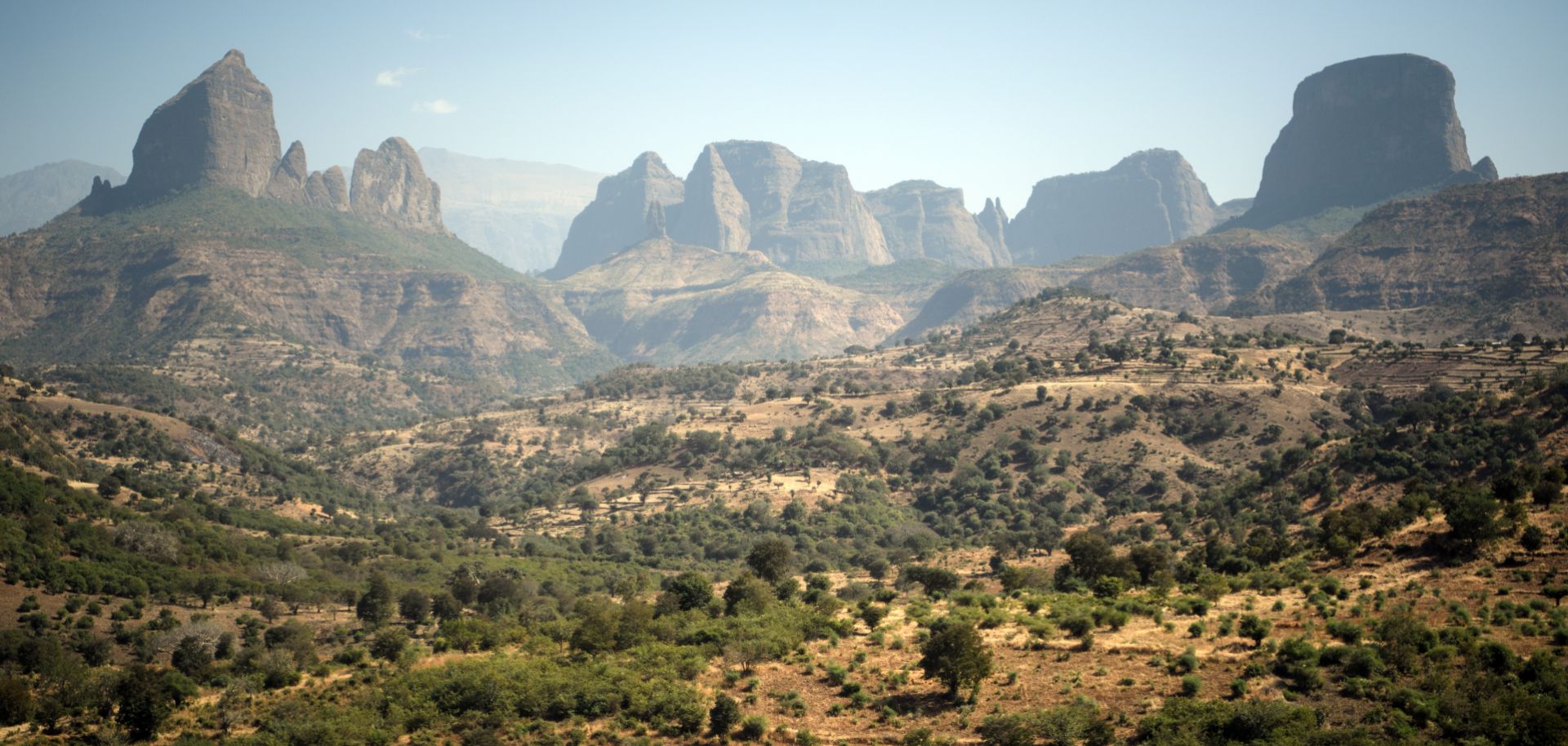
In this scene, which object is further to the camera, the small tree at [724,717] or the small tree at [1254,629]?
the small tree at [1254,629]

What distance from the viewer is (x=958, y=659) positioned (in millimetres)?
42812

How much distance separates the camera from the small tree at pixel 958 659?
140 ft

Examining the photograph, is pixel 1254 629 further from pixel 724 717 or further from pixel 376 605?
pixel 376 605

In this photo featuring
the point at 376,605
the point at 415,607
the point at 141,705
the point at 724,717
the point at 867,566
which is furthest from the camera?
the point at 867,566

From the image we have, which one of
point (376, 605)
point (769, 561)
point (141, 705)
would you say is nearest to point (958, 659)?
point (769, 561)

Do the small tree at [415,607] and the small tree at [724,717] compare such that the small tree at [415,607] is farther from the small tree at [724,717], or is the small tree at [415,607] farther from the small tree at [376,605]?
the small tree at [724,717]

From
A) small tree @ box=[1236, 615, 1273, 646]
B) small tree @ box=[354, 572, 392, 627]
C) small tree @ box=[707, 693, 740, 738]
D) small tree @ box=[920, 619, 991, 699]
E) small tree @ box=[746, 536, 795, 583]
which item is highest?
small tree @ box=[1236, 615, 1273, 646]

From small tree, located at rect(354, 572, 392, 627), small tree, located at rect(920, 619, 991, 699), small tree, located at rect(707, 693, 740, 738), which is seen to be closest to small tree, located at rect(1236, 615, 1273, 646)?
small tree, located at rect(920, 619, 991, 699)

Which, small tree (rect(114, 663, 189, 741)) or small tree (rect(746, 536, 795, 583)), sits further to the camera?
small tree (rect(746, 536, 795, 583))

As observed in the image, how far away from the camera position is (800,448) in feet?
511

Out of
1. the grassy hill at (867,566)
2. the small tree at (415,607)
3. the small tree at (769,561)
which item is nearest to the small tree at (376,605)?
the grassy hill at (867,566)

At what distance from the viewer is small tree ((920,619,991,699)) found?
4256 cm

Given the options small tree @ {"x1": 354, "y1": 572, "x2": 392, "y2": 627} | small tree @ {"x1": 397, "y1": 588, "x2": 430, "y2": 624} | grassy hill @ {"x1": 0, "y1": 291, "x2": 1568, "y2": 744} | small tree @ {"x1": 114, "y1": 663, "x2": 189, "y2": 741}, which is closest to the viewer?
grassy hill @ {"x1": 0, "y1": 291, "x2": 1568, "y2": 744}

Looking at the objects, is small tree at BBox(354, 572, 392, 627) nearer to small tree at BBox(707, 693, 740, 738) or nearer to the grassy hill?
the grassy hill
